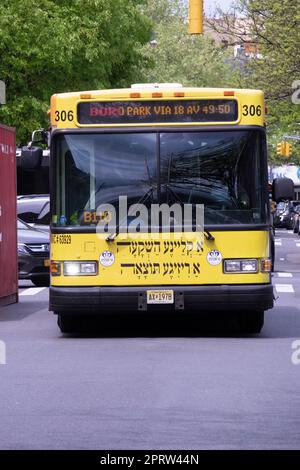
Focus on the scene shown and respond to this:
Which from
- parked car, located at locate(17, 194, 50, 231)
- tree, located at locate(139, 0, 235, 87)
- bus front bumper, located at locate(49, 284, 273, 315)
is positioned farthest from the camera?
tree, located at locate(139, 0, 235, 87)

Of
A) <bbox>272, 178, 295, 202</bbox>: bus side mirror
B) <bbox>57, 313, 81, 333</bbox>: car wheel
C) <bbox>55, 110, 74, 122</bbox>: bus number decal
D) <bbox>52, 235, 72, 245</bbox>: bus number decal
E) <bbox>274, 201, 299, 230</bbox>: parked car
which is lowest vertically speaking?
<bbox>274, 201, 299, 230</bbox>: parked car

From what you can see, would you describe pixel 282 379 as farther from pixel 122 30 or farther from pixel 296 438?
pixel 122 30

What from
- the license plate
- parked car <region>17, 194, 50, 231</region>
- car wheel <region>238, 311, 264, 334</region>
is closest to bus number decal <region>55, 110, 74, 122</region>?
the license plate

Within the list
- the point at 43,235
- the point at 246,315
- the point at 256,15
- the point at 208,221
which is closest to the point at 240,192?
the point at 208,221

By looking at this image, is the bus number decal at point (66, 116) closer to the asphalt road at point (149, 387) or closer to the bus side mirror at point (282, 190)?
the asphalt road at point (149, 387)

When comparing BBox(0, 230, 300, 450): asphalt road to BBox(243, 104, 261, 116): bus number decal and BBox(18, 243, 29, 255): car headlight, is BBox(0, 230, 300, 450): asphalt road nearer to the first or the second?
BBox(243, 104, 261, 116): bus number decal

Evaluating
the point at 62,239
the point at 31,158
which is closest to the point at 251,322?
the point at 62,239

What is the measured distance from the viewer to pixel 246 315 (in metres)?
16.9

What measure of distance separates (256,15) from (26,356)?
110ft

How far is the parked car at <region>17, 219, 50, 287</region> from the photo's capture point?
2695cm

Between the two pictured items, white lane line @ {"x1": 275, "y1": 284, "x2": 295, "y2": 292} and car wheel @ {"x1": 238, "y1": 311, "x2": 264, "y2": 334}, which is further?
white lane line @ {"x1": 275, "y1": 284, "x2": 295, "y2": 292}

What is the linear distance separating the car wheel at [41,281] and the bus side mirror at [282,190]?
1053cm

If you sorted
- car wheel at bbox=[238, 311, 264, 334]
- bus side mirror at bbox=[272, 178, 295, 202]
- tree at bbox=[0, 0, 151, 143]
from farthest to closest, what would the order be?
tree at bbox=[0, 0, 151, 143], bus side mirror at bbox=[272, 178, 295, 202], car wheel at bbox=[238, 311, 264, 334]

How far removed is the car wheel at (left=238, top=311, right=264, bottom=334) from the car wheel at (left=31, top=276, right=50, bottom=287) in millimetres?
10909
